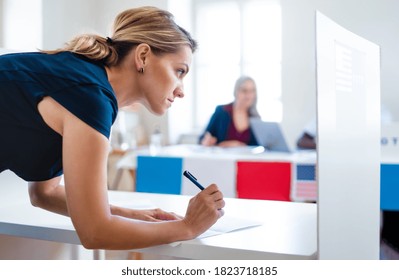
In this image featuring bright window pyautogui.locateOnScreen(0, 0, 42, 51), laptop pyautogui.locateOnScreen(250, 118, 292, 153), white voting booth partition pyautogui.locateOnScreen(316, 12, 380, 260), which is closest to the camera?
white voting booth partition pyautogui.locateOnScreen(316, 12, 380, 260)

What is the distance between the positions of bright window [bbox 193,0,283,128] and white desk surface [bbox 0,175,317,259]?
376 centimetres

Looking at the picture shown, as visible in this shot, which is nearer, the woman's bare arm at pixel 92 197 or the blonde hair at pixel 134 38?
the woman's bare arm at pixel 92 197

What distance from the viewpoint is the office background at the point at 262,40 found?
4402 millimetres

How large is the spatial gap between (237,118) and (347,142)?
2.69 meters

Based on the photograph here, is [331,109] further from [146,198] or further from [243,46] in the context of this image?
[243,46]

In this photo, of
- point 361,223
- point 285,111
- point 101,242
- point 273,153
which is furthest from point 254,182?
point 285,111

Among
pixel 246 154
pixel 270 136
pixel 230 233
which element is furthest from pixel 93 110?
pixel 270 136

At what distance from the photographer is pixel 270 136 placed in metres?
3.13

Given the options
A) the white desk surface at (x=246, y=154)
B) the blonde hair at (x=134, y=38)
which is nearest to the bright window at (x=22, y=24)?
the white desk surface at (x=246, y=154)

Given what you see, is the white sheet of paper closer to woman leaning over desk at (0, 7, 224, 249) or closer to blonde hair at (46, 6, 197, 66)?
woman leaning over desk at (0, 7, 224, 249)

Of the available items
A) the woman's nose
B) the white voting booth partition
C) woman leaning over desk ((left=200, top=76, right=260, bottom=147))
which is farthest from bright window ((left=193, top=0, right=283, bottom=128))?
the woman's nose

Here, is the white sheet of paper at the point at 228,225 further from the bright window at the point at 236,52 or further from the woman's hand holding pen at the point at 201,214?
the bright window at the point at 236,52

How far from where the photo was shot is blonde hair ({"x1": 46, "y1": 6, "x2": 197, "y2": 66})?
952 millimetres

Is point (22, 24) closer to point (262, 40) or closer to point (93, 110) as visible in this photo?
A: point (262, 40)
